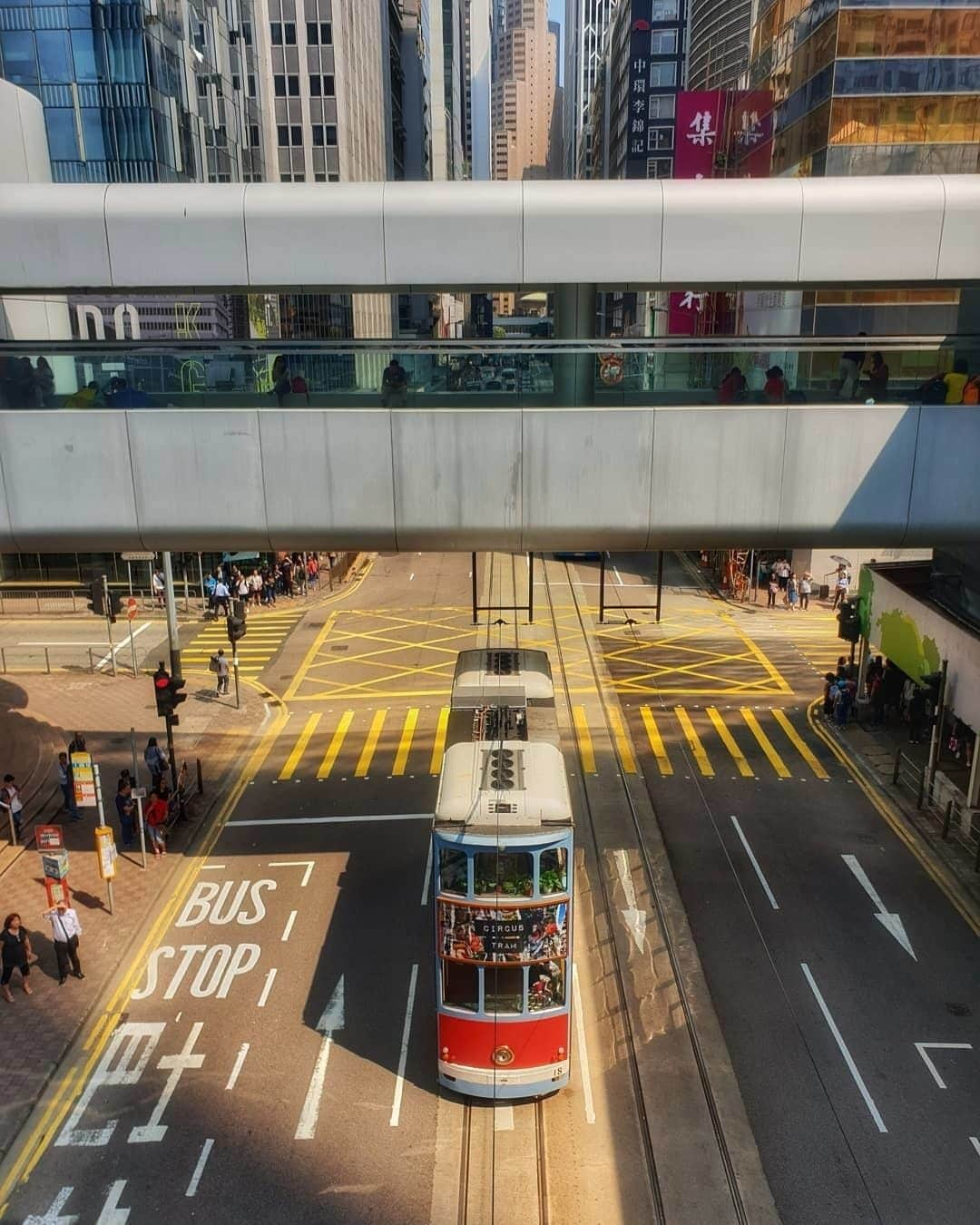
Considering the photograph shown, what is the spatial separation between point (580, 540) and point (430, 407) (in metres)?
2.70

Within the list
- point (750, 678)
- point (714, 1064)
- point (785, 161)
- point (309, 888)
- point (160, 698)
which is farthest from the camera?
point (785, 161)

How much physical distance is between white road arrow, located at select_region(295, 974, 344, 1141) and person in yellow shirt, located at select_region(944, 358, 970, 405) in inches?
454

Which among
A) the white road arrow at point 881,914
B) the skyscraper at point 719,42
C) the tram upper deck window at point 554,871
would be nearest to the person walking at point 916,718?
the white road arrow at point 881,914

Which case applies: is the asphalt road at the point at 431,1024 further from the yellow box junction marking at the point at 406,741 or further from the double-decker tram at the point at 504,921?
the double-decker tram at the point at 504,921

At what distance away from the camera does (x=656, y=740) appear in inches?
867

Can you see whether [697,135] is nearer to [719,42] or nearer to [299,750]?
[719,42]

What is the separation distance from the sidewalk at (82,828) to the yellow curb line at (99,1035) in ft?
0.75

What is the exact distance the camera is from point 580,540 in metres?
12.5

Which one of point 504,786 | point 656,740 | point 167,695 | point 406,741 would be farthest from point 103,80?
point 504,786

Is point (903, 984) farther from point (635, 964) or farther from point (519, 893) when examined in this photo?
point (519, 893)

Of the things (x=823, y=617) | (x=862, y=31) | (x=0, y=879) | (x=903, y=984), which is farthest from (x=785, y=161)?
(x=0, y=879)

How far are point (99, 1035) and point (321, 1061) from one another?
10.1 ft

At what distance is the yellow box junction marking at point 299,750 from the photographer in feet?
67.5

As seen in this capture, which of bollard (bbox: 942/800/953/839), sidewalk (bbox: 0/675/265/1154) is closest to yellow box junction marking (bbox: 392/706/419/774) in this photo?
sidewalk (bbox: 0/675/265/1154)
